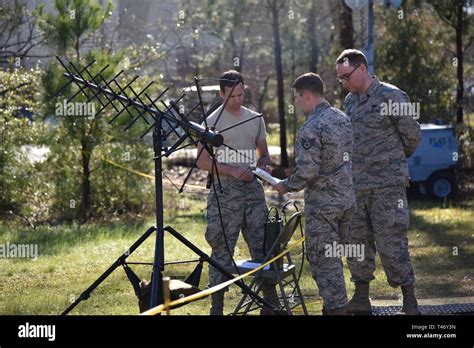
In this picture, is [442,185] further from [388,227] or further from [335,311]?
[335,311]

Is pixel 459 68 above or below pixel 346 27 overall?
below

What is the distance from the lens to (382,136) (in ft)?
24.8

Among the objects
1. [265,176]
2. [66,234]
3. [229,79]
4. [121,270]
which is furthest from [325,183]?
[66,234]

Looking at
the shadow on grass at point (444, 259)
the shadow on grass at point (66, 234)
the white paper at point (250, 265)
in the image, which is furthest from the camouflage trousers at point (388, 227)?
the shadow on grass at point (66, 234)

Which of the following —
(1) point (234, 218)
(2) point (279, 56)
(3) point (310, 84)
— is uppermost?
(2) point (279, 56)

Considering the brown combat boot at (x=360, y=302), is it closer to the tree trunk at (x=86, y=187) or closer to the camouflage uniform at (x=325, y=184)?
the camouflage uniform at (x=325, y=184)

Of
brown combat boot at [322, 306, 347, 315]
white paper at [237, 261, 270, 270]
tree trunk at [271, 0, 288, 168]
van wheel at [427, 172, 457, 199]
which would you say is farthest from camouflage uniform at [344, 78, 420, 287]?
tree trunk at [271, 0, 288, 168]

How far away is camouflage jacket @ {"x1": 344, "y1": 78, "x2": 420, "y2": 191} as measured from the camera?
24.5 ft

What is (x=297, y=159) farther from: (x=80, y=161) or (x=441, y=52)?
(x=441, y=52)

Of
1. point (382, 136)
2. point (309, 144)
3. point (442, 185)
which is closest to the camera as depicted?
point (309, 144)

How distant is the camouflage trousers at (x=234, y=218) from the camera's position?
7.30m

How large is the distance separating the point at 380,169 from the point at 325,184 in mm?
839
